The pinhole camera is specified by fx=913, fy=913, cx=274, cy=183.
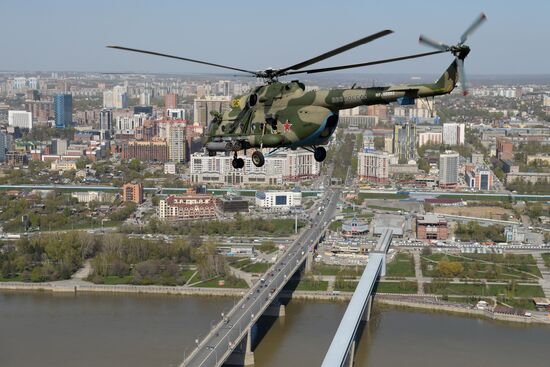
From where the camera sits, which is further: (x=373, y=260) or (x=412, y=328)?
(x=373, y=260)

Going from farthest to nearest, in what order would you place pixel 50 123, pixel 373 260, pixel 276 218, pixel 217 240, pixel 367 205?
pixel 50 123
pixel 367 205
pixel 276 218
pixel 217 240
pixel 373 260

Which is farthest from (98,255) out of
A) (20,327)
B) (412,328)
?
(412,328)

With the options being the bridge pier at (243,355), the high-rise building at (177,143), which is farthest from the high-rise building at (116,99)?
the bridge pier at (243,355)

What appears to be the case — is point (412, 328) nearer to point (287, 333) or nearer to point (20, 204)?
point (287, 333)

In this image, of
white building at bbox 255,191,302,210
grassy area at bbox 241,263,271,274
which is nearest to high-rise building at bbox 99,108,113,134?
white building at bbox 255,191,302,210

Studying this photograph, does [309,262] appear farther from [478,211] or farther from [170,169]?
[170,169]

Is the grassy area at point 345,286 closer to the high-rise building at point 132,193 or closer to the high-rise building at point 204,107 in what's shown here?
the high-rise building at point 132,193

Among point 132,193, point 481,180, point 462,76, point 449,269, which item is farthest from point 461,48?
point 481,180
